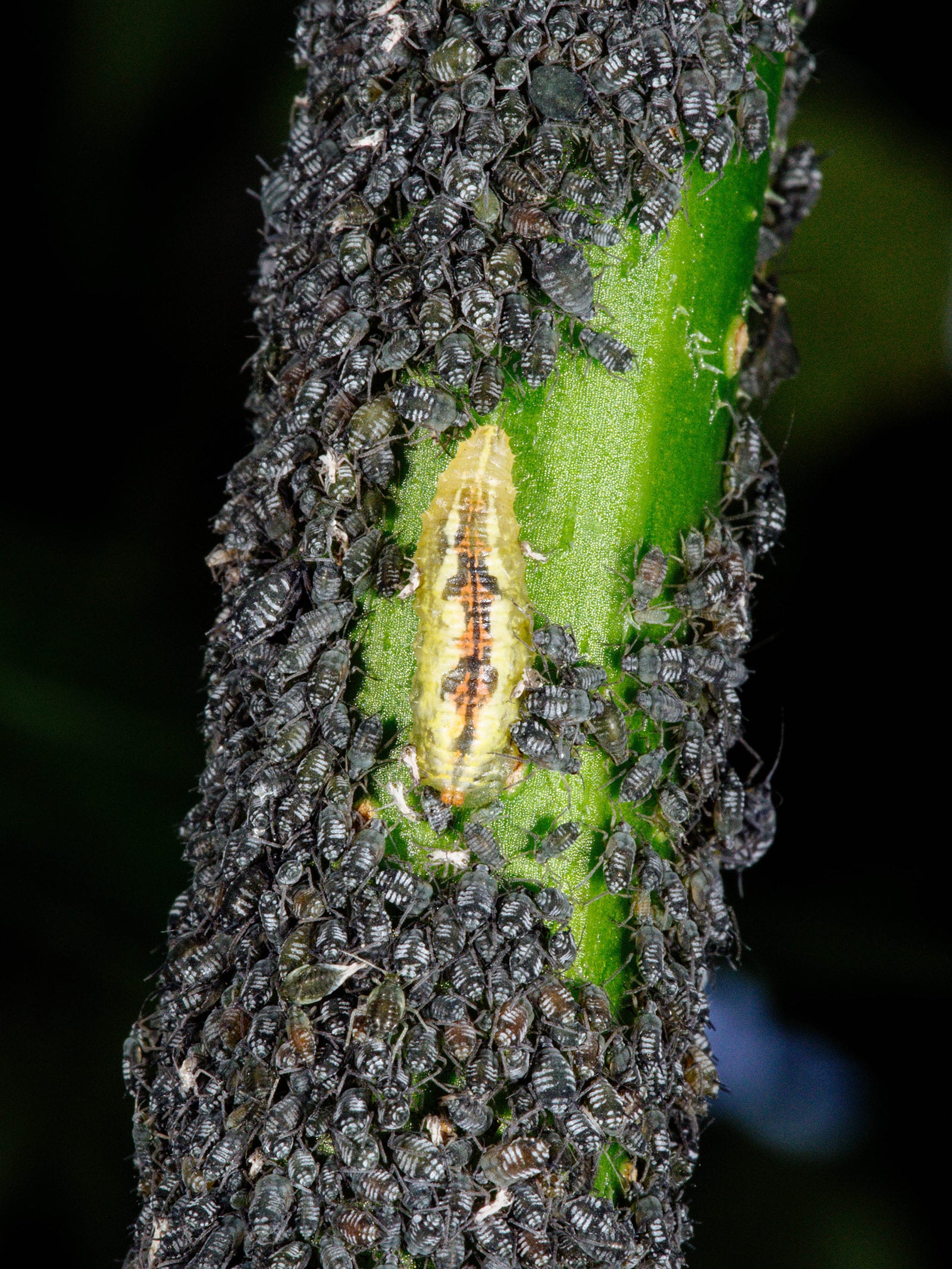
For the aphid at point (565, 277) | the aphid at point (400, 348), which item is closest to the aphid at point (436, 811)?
the aphid at point (400, 348)

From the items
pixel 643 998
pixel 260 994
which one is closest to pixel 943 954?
pixel 643 998

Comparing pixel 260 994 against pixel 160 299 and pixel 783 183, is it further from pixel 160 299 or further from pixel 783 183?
pixel 160 299

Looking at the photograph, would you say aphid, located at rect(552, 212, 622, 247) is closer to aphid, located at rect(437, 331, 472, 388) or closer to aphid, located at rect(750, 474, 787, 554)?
aphid, located at rect(437, 331, 472, 388)

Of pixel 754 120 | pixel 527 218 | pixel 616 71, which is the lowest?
pixel 527 218

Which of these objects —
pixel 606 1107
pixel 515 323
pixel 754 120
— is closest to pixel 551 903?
pixel 606 1107

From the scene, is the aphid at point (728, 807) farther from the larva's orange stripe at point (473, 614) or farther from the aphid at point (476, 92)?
the aphid at point (476, 92)

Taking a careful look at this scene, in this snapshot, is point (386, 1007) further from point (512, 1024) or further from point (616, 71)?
point (616, 71)
